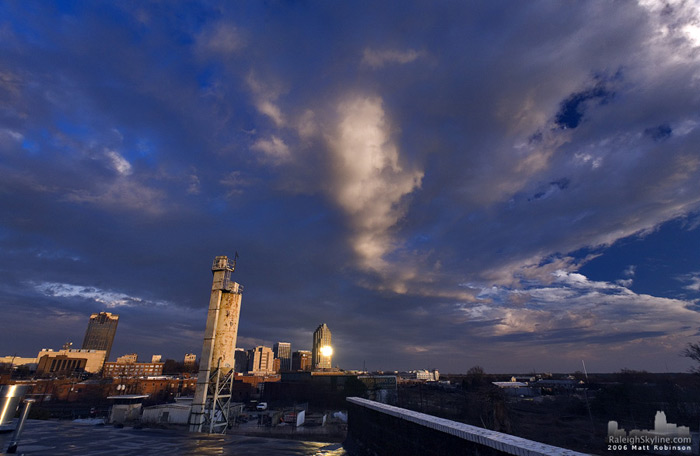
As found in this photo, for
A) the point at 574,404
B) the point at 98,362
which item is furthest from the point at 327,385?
the point at 98,362

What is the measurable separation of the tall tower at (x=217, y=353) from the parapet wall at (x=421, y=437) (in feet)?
61.0

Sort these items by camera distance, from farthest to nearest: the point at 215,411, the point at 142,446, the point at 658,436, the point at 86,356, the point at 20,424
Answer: the point at 86,356, the point at 215,411, the point at 658,436, the point at 142,446, the point at 20,424

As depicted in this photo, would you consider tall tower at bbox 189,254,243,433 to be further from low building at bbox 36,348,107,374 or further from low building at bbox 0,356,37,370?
low building at bbox 0,356,37,370

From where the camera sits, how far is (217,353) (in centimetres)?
2819

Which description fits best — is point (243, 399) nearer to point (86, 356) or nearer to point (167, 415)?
point (167, 415)

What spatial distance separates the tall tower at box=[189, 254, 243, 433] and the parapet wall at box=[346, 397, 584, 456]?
732 inches

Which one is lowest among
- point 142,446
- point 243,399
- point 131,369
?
point 243,399

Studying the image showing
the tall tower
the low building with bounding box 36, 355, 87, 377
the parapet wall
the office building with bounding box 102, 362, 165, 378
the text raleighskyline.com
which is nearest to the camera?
the parapet wall

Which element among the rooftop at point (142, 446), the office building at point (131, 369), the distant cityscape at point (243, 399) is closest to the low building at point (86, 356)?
the office building at point (131, 369)

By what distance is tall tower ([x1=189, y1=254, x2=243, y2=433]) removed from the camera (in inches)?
1058

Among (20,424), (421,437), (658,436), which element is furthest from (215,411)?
(658,436)

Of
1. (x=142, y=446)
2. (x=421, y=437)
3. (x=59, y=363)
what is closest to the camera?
(x=421, y=437)

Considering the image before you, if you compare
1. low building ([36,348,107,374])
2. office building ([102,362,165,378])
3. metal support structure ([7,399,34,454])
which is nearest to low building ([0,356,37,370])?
low building ([36,348,107,374])

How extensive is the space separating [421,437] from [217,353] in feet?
82.1
